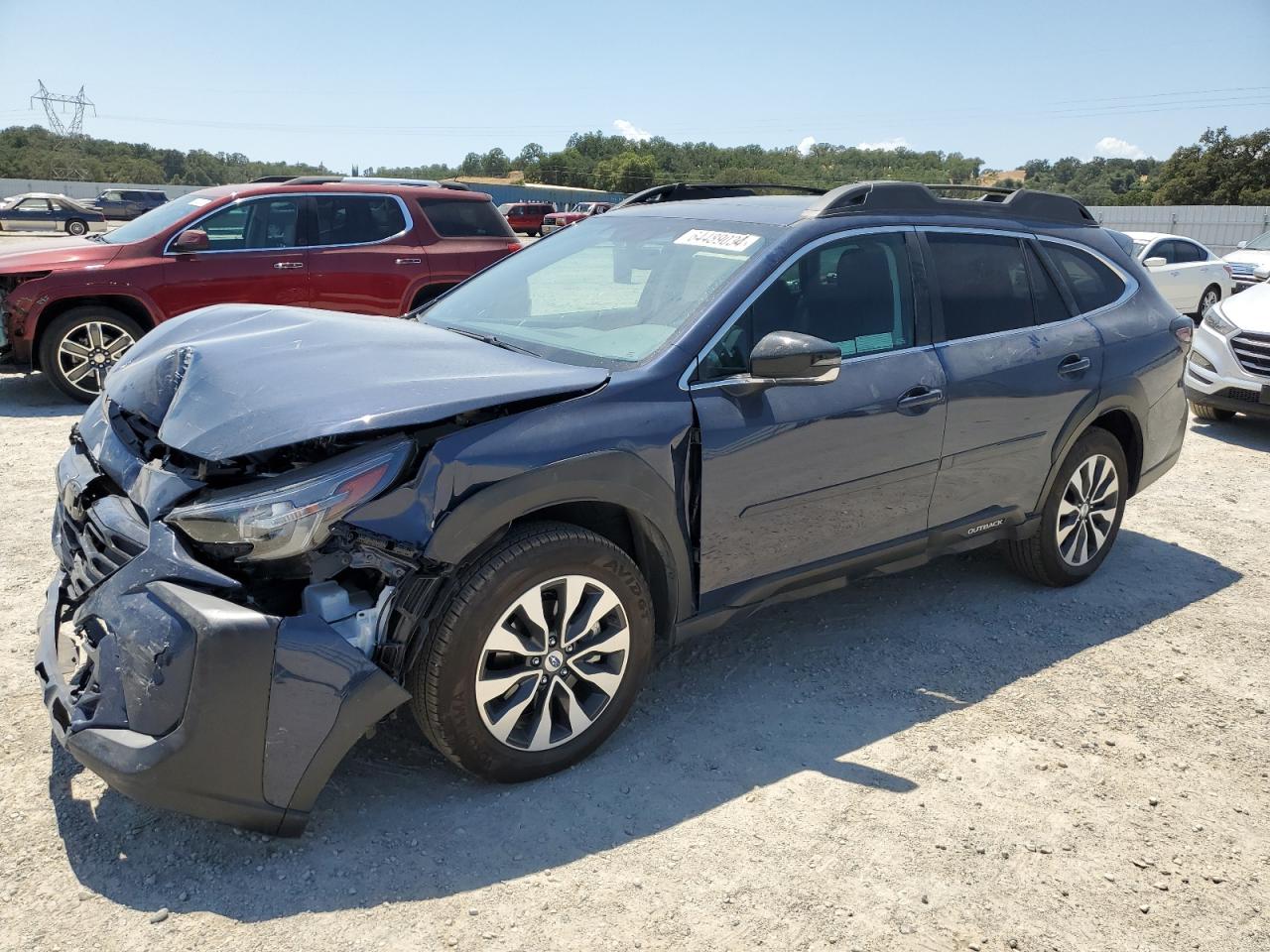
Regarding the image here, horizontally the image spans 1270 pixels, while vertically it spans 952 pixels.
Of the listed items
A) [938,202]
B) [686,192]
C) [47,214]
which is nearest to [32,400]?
[686,192]

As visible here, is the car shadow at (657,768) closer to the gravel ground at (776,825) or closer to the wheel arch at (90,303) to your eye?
the gravel ground at (776,825)

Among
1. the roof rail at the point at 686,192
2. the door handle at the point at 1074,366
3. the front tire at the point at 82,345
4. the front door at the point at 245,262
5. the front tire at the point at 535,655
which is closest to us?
the front tire at the point at 535,655

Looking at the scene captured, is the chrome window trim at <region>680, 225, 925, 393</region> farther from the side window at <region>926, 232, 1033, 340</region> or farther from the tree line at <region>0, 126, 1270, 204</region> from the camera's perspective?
the tree line at <region>0, 126, 1270, 204</region>

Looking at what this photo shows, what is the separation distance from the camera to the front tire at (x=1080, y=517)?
458 cm

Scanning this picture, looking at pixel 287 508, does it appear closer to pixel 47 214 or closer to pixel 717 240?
pixel 717 240

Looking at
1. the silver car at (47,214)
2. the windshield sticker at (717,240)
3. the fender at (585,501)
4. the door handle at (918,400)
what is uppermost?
the silver car at (47,214)

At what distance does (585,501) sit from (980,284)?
2189 mm

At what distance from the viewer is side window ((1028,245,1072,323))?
439cm

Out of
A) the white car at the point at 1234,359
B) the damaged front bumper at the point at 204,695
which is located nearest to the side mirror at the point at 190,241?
the damaged front bumper at the point at 204,695

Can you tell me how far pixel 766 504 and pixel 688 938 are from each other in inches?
57.3

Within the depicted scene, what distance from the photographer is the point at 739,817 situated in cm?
294

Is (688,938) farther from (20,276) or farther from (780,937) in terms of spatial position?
(20,276)

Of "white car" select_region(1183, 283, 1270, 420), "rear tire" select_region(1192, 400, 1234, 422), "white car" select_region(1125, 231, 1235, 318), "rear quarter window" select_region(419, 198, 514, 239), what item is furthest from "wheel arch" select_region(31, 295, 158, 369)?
"white car" select_region(1125, 231, 1235, 318)

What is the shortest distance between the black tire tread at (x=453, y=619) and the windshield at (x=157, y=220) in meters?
6.89
